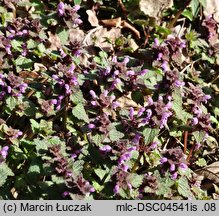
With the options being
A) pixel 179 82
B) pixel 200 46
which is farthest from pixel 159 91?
pixel 200 46

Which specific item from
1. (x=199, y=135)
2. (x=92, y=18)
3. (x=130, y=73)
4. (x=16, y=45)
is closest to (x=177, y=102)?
(x=199, y=135)

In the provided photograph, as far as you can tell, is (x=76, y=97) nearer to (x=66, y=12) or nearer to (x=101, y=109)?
(x=101, y=109)

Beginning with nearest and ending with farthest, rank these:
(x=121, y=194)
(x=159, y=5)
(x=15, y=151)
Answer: (x=121, y=194) → (x=15, y=151) → (x=159, y=5)

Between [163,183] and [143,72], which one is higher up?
[143,72]

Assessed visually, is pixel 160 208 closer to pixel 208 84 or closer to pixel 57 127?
pixel 57 127

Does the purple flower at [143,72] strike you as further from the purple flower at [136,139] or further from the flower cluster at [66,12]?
the flower cluster at [66,12]

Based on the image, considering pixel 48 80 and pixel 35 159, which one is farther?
pixel 48 80

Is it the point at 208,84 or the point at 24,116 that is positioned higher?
the point at 208,84
